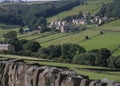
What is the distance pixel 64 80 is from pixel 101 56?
54.7m

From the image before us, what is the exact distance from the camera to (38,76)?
79.3 ft

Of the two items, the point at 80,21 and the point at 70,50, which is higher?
the point at 80,21

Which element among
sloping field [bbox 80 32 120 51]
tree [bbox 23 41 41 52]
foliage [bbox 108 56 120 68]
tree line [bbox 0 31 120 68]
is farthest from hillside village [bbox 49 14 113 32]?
foliage [bbox 108 56 120 68]

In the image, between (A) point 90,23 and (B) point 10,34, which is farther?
(A) point 90,23

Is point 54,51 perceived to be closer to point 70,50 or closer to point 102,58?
point 70,50

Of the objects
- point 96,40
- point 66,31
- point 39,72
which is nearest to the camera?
point 39,72

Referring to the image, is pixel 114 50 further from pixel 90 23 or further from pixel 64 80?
pixel 90 23

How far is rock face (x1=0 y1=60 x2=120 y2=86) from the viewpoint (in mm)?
21562

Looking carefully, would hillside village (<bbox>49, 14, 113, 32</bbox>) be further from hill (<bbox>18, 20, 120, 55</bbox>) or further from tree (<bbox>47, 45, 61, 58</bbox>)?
tree (<bbox>47, 45, 61, 58</bbox>)

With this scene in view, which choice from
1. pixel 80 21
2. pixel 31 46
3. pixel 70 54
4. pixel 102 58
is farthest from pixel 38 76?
pixel 80 21

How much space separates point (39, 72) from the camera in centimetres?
2433

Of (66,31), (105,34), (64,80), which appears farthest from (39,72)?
(66,31)

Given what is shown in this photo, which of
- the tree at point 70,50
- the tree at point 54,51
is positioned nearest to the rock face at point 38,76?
the tree at point 54,51

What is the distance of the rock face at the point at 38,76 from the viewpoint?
2156 cm
